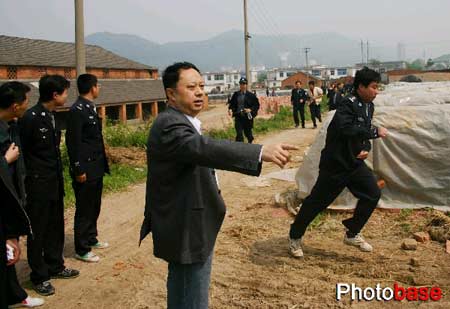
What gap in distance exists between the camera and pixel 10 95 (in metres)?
3.32

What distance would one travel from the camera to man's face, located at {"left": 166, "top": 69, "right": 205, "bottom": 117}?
7.71 feet

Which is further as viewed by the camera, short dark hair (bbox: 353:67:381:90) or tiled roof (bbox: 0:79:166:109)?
tiled roof (bbox: 0:79:166:109)

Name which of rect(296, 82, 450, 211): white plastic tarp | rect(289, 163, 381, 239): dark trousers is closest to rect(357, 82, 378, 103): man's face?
rect(289, 163, 381, 239): dark trousers

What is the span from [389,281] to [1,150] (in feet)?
11.2

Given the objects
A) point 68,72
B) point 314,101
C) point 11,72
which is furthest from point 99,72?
point 314,101

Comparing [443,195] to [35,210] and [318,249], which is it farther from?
[35,210]

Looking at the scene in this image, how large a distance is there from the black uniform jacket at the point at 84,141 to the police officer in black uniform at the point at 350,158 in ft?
7.32

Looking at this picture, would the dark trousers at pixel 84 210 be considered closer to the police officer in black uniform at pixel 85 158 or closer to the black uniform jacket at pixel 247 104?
the police officer in black uniform at pixel 85 158

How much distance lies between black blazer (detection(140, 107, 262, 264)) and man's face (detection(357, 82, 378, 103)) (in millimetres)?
2483

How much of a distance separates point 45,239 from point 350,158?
9.98 feet

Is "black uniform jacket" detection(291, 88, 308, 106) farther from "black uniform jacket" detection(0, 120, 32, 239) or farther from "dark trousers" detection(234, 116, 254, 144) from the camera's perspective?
"black uniform jacket" detection(0, 120, 32, 239)

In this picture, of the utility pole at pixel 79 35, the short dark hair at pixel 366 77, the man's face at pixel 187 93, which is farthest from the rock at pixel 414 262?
the utility pole at pixel 79 35

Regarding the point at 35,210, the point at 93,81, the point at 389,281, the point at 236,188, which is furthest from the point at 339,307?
the point at 236,188

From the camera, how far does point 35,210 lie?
3951mm
